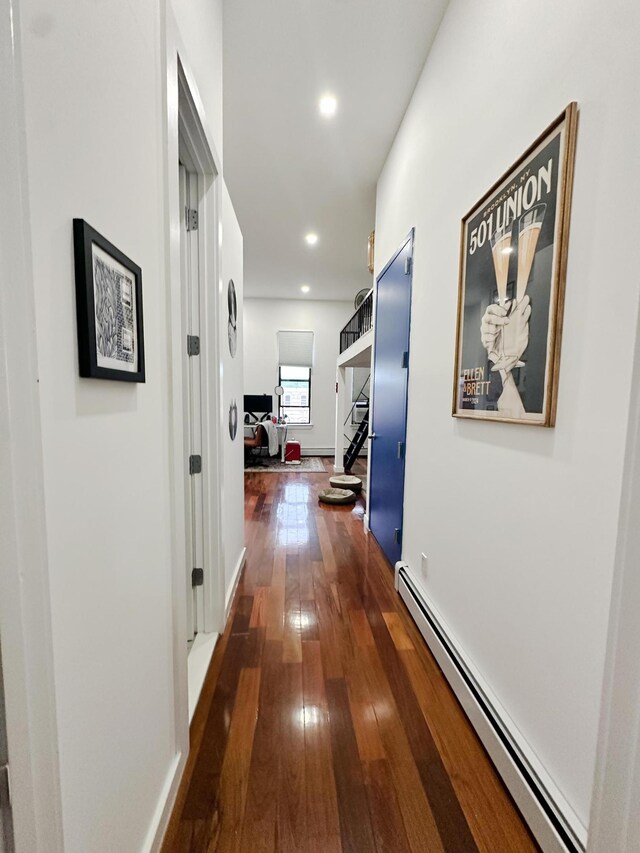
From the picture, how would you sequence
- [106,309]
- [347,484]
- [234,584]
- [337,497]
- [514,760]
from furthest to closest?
1. [347,484]
2. [337,497]
3. [234,584]
4. [514,760]
5. [106,309]

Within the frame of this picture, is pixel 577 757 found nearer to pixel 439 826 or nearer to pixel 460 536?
pixel 439 826

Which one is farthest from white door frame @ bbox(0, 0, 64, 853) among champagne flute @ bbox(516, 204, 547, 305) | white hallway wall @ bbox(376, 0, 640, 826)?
champagne flute @ bbox(516, 204, 547, 305)

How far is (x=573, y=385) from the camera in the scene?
0.98 m

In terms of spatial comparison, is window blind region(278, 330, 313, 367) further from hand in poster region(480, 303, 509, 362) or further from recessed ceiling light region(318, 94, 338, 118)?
hand in poster region(480, 303, 509, 362)

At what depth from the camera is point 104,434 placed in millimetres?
720

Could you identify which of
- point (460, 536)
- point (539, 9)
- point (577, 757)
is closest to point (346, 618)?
point (460, 536)

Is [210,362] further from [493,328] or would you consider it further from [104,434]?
[493,328]

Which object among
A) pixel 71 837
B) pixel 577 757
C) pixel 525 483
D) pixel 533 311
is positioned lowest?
pixel 577 757

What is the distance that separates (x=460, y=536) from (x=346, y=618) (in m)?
0.91


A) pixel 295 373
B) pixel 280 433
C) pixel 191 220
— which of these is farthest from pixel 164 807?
pixel 295 373

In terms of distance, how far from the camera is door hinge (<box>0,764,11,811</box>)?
1.51 ft

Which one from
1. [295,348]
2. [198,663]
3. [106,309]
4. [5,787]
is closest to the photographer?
[5,787]

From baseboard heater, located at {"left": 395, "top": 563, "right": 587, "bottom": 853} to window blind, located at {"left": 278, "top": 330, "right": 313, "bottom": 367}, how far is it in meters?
6.68

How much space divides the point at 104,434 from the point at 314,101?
292 centimetres
